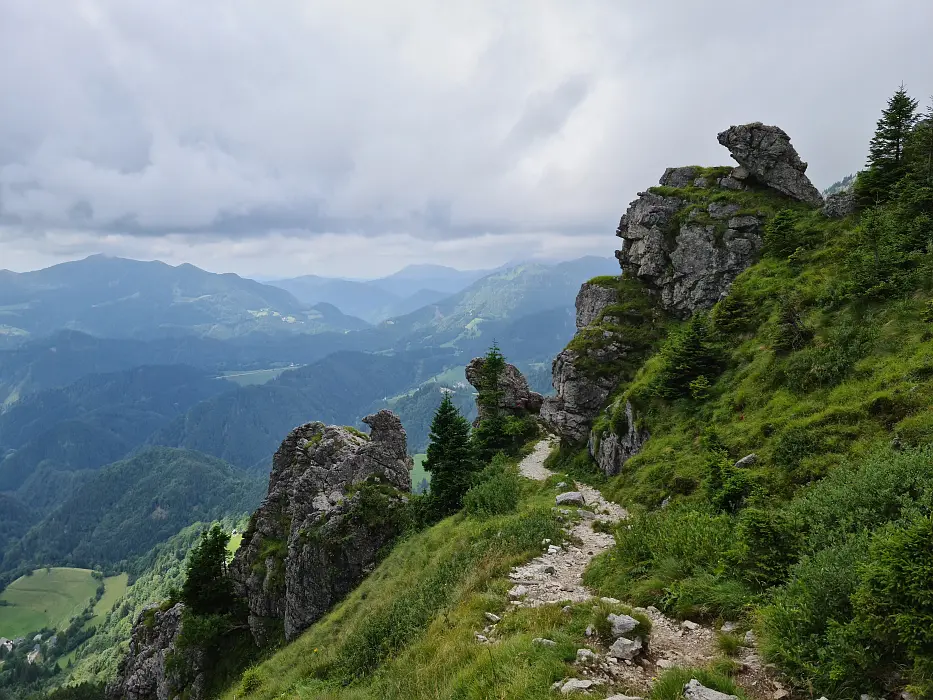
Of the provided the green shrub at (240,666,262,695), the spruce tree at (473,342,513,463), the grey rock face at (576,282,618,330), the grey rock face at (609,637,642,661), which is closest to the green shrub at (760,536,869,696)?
the grey rock face at (609,637,642,661)

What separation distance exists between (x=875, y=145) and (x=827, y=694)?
41.8 metres

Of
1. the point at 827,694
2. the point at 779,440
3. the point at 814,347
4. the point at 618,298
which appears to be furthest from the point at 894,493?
the point at 618,298

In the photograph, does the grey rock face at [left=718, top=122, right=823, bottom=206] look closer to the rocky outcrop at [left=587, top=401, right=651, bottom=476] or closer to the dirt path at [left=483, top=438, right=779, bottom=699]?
the rocky outcrop at [left=587, top=401, right=651, bottom=476]

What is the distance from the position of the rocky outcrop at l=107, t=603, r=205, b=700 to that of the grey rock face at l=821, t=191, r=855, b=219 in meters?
64.7

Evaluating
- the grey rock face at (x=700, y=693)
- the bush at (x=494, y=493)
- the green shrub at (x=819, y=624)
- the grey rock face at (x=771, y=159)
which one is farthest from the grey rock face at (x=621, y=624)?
the grey rock face at (x=771, y=159)

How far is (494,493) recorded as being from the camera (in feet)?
107

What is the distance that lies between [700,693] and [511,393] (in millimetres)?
54986

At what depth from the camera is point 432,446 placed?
43.3 m

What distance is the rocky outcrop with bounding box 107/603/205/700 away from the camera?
3930 cm

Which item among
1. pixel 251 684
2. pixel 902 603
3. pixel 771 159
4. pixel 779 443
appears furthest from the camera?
pixel 771 159

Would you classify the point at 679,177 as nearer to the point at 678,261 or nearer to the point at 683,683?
the point at 678,261

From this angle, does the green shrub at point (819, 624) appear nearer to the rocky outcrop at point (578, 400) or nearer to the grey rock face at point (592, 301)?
the rocky outcrop at point (578, 400)

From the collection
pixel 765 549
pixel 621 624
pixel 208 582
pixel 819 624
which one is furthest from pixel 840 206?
pixel 208 582

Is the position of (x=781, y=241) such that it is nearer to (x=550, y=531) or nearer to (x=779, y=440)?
(x=779, y=440)
